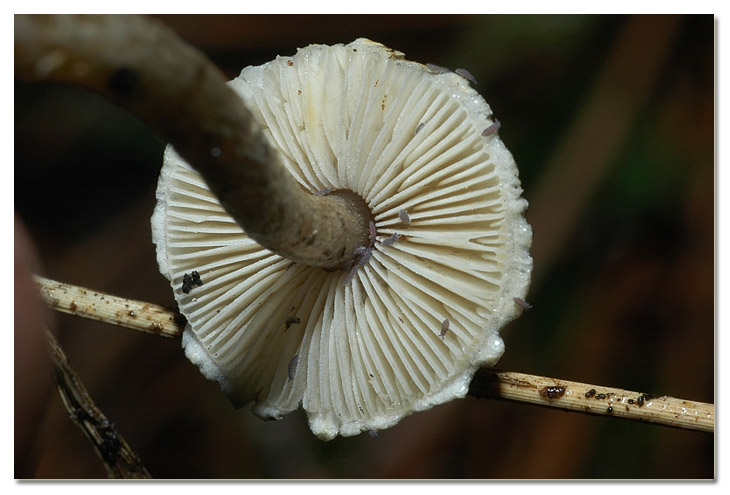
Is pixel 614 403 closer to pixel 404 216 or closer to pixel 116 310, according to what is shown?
pixel 404 216

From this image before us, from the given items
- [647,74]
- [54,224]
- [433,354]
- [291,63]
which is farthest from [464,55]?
[54,224]

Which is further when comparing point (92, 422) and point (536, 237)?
point (536, 237)

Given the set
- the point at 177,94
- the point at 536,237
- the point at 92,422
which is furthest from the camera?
the point at 536,237

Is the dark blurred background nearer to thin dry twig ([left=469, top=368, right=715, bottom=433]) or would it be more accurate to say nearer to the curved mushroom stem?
thin dry twig ([left=469, top=368, right=715, bottom=433])

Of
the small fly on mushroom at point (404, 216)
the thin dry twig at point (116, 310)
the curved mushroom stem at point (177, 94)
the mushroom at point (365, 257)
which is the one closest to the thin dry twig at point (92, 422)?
the thin dry twig at point (116, 310)

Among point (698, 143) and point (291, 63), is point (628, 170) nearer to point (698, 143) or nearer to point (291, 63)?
point (698, 143)

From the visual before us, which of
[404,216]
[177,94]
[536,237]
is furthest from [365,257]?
[536,237]

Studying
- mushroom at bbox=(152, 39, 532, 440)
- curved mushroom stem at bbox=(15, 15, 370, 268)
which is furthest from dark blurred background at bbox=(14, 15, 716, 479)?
curved mushroom stem at bbox=(15, 15, 370, 268)
